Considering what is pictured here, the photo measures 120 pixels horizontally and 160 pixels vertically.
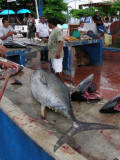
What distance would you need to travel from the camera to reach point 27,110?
8.95 ft

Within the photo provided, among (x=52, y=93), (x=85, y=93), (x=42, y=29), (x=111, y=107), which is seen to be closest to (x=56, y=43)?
(x=85, y=93)

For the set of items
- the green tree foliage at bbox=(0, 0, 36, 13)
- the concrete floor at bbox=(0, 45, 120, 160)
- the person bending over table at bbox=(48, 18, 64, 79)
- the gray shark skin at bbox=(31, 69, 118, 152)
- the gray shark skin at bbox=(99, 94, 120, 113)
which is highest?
the green tree foliage at bbox=(0, 0, 36, 13)

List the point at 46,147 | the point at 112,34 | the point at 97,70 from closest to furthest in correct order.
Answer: the point at 46,147 < the point at 97,70 < the point at 112,34

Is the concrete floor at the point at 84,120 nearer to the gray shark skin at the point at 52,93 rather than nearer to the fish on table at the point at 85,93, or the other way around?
the fish on table at the point at 85,93

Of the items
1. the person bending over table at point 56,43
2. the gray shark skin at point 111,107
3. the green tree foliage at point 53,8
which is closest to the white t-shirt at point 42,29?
the person bending over table at point 56,43

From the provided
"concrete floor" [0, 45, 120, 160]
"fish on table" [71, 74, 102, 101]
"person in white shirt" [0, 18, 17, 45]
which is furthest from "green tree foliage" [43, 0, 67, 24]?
"fish on table" [71, 74, 102, 101]

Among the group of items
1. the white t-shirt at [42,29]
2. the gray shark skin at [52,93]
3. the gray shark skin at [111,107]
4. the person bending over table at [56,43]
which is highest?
the white t-shirt at [42,29]

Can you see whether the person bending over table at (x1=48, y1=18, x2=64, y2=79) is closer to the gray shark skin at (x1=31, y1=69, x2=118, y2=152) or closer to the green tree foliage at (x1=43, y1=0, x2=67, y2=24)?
the gray shark skin at (x1=31, y1=69, x2=118, y2=152)

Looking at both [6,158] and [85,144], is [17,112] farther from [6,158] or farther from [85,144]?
[85,144]

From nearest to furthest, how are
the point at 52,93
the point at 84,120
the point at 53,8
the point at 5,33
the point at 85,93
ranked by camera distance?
1. the point at 84,120
2. the point at 52,93
3. the point at 85,93
4. the point at 5,33
5. the point at 53,8

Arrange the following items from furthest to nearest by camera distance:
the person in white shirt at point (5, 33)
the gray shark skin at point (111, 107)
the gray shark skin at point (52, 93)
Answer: the person in white shirt at point (5, 33) < the gray shark skin at point (111, 107) < the gray shark skin at point (52, 93)

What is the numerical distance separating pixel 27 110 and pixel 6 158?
69 centimetres

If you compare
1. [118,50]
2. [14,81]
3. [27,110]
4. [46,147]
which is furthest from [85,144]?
[118,50]

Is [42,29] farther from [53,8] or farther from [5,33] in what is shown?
[53,8]
